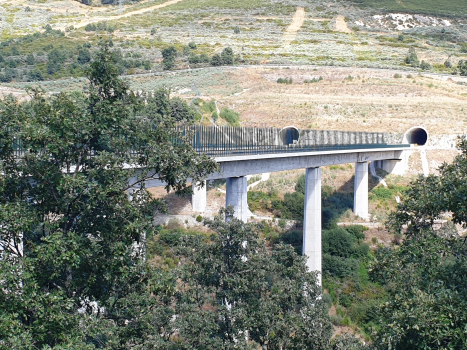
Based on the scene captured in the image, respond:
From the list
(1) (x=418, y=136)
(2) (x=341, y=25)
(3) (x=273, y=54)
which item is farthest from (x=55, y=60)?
(2) (x=341, y=25)

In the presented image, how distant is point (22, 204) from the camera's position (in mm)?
11844

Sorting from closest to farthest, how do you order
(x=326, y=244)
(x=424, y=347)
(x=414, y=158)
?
1. (x=424, y=347)
2. (x=326, y=244)
3. (x=414, y=158)

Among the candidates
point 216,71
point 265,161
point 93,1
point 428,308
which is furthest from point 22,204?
point 93,1

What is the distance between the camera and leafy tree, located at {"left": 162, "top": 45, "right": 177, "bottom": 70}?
86.5 m

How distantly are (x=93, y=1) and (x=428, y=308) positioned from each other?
156m

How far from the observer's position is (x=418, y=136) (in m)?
65.4

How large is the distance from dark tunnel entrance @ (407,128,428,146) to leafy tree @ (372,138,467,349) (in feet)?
169

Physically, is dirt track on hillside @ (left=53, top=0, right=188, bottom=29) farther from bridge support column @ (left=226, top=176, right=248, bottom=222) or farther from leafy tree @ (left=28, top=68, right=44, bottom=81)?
bridge support column @ (left=226, top=176, right=248, bottom=222)

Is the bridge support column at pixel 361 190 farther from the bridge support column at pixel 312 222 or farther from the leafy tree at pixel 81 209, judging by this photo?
the leafy tree at pixel 81 209

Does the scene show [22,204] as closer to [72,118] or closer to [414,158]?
[72,118]

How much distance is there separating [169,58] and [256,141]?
205 feet

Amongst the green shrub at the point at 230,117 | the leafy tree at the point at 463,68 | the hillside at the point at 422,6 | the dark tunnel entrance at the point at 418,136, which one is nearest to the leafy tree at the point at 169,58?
the green shrub at the point at 230,117

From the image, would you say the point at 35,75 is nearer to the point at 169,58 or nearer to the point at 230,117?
the point at 169,58

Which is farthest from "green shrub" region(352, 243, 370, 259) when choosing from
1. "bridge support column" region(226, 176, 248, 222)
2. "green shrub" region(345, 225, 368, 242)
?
"bridge support column" region(226, 176, 248, 222)
